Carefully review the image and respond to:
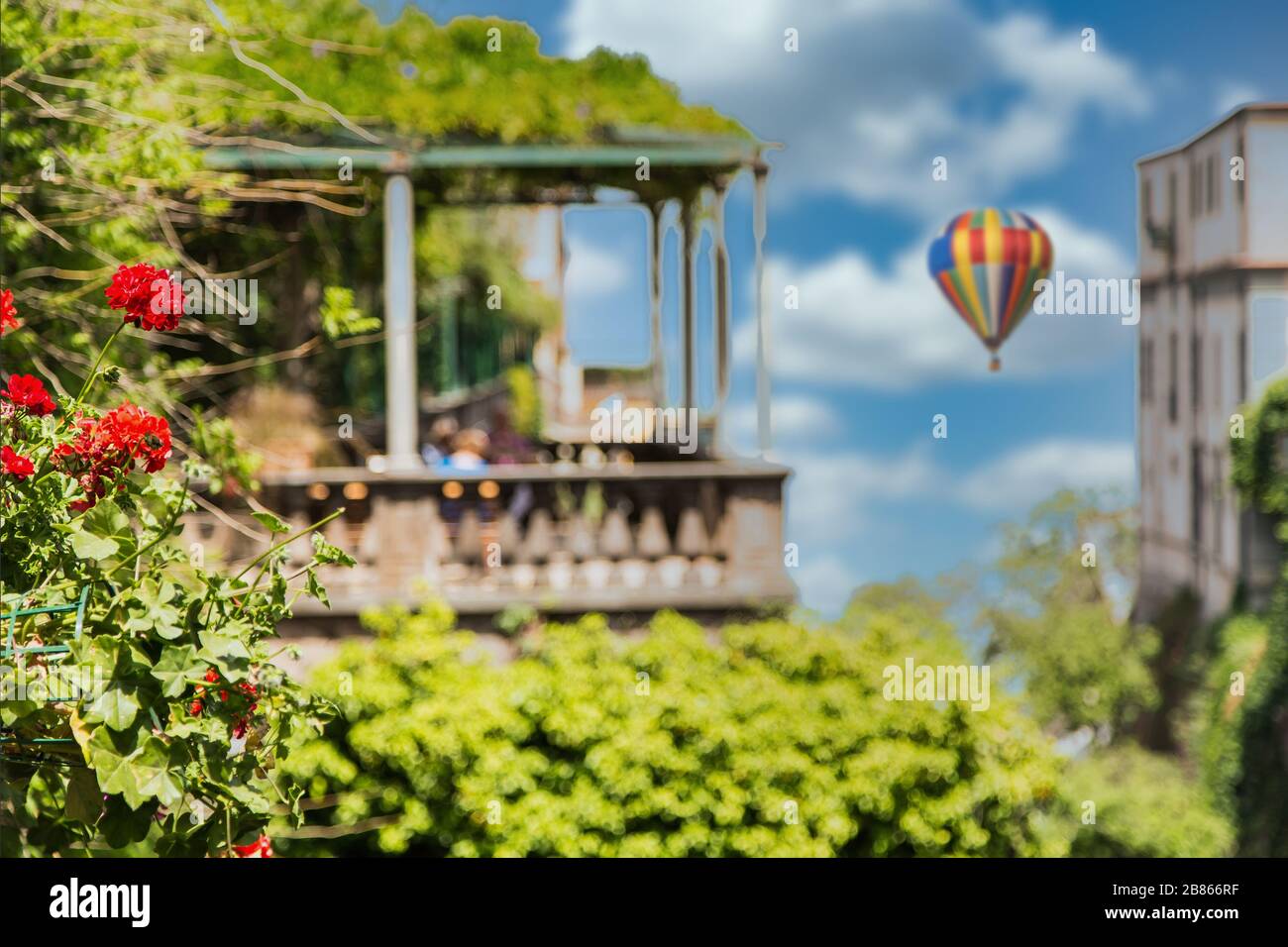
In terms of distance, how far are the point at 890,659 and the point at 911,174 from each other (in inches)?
467

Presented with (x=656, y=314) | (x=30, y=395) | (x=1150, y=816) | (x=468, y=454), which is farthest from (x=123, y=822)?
(x=1150, y=816)

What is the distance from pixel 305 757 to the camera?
6.66 metres

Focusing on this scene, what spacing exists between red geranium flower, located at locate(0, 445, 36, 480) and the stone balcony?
201 inches

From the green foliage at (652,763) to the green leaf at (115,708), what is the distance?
446 centimetres

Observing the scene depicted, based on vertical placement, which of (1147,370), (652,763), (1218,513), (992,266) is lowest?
(652,763)

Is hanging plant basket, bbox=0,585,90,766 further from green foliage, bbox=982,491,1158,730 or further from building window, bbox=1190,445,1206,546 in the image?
building window, bbox=1190,445,1206,546

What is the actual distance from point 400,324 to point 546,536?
1.69 meters

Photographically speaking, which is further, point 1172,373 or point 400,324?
point 1172,373

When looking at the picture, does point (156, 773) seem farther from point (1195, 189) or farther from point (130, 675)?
point (1195, 189)

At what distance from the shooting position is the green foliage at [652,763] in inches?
261

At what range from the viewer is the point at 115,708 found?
2.09m

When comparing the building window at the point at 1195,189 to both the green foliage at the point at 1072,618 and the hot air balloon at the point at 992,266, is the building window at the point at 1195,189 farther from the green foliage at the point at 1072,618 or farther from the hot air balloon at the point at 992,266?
the hot air balloon at the point at 992,266
